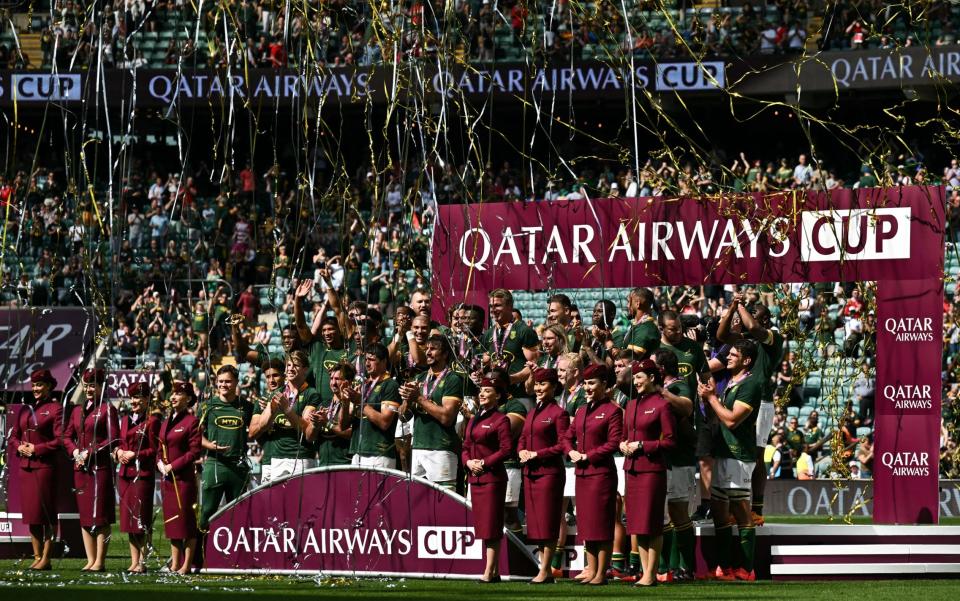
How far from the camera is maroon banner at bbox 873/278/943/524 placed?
36.6 ft

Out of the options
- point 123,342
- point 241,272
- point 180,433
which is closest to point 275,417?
point 180,433

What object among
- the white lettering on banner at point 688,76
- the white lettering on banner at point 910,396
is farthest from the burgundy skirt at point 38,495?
the white lettering on banner at point 688,76

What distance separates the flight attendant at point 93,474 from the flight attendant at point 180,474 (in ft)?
1.59

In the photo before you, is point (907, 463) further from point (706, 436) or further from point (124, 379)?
point (124, 379)

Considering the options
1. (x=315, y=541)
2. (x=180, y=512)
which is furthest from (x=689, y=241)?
(x=180, y=512)

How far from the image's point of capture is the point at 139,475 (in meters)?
11.1

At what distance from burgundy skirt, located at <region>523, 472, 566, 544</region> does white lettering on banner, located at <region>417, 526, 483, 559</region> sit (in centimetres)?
43

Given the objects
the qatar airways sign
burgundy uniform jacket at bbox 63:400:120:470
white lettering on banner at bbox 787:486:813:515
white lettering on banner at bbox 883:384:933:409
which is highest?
the qatar airways sign

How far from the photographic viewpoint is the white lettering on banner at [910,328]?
1112 centimetres

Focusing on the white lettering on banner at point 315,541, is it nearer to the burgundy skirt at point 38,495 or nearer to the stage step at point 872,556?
the burgundy skirt at point 38,495

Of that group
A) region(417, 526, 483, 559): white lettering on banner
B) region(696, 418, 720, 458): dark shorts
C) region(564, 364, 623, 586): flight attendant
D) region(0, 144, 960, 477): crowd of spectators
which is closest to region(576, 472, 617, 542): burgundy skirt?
region(564, 364, 623, 586): flight attendant

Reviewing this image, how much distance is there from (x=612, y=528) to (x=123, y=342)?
1428 cm

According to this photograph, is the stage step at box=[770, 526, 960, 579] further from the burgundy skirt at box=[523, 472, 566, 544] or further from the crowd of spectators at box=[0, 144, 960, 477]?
the crowd of spectators at box=[0, 144, 960, 477]

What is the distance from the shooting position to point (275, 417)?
36.7 ft
